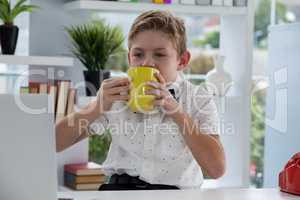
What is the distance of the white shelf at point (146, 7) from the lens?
3059 millimetres

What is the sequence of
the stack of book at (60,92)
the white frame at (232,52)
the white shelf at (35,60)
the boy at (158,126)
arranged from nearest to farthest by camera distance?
the boy at (158,126), the white shelf at (35,60), the stack of book at (60,92), the white frame at (232,52)

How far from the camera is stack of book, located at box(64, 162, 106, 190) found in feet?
9.95

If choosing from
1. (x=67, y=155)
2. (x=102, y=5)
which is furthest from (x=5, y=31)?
(x=67, y=155)

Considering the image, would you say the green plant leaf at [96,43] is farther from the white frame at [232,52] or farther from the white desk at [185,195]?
the white desk at [185,195]

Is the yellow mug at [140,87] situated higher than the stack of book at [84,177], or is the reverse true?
the yellow mug at [140,87]

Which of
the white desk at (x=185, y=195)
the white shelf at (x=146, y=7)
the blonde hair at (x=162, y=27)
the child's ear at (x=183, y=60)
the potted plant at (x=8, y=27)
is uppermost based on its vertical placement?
the white shelf at (x=146, y=7)

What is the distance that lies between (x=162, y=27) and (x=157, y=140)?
0.39 meters

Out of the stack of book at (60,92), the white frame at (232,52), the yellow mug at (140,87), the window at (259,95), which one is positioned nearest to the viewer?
the yellow mug at (140,87)

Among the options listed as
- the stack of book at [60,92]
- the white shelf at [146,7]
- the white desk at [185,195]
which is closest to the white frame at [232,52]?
the white shelf at [146,7]

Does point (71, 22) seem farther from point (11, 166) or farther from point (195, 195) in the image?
point (11, 166)

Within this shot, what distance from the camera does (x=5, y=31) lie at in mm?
2939

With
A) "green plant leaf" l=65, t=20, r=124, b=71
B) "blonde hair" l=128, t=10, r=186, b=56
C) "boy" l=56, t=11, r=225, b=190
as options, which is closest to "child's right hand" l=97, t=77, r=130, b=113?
"boy" l=56, t=11, r=225, b=190

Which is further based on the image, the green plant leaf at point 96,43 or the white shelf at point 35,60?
the green plant leaf at point 96,43

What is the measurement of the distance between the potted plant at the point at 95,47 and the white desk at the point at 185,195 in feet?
5.20
